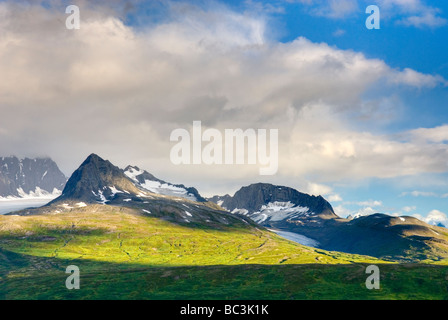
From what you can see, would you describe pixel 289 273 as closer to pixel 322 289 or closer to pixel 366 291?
pixel 322 289

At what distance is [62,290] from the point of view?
500ft
